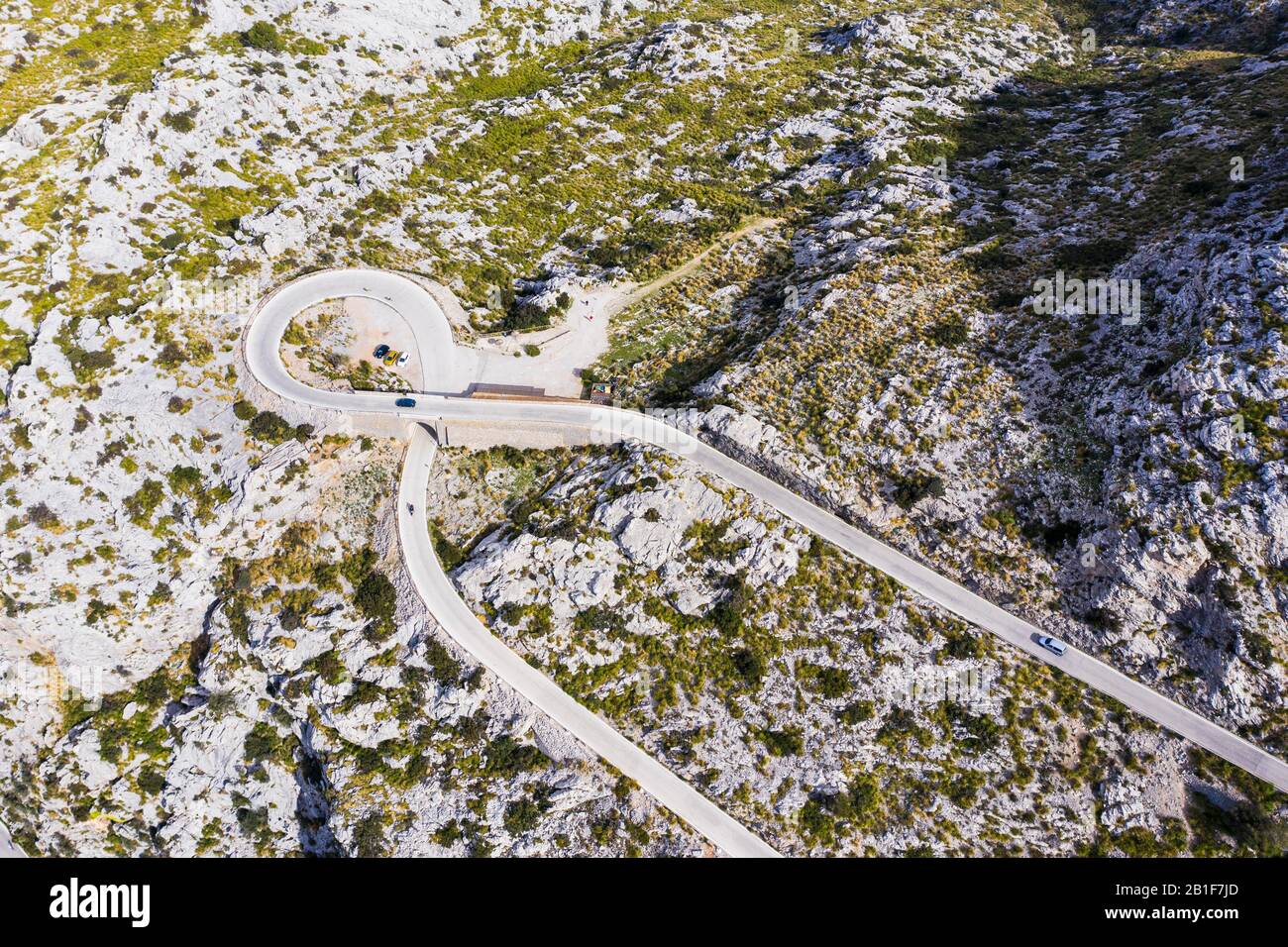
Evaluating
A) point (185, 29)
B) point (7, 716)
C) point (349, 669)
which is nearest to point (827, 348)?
point (349, 669)

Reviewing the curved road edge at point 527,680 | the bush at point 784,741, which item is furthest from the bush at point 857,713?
the curved road edge at point 527,680

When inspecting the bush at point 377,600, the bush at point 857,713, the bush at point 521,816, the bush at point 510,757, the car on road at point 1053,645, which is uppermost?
the bush at point 377,600

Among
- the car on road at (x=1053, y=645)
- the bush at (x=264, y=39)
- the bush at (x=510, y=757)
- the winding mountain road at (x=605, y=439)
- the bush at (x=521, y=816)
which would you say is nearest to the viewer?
the winding mountain road at (x=605, y=439)

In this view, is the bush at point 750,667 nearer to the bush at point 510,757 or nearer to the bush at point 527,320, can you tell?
the bush at point 510,757

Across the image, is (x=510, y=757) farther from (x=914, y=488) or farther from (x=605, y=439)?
(x=914, y=488)

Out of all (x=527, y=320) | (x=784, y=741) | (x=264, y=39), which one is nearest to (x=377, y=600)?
(x=527, y=320)

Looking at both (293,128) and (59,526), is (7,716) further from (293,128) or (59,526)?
(293,128)
